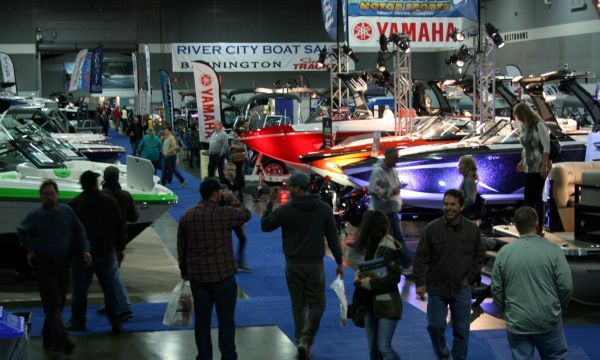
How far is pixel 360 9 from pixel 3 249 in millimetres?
12930

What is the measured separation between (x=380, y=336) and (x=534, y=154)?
5.07 metres

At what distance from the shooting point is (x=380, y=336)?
707cm

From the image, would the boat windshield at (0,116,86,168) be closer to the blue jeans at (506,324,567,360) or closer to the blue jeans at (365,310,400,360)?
the blue jeans at (365,310,400,360)

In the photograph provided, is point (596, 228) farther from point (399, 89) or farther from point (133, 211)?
point (399, 89)

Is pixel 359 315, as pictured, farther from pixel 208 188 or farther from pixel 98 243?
pixel 98 243

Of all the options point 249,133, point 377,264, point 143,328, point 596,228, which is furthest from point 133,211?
point 249,133

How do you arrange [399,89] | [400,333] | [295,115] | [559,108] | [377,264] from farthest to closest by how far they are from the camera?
1. [559,108]
2. [295,115]
3. [399,89]
4. [400,333]
5. [377,264]

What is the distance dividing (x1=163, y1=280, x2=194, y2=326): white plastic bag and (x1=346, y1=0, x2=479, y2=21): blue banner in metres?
15.5

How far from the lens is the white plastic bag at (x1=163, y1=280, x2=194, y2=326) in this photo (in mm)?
7816

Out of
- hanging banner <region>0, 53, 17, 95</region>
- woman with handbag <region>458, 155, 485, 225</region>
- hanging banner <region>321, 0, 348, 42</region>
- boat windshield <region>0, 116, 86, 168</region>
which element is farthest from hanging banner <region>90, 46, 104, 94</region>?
woman with handbag <region>458, 155, 485, 225</region>

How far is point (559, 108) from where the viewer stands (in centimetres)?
3672

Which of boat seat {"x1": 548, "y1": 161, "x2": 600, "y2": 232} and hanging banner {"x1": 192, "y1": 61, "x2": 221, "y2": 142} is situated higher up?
hanging banner {"x1": 192, "y1": 61, "x2": 221, "y2": 142}

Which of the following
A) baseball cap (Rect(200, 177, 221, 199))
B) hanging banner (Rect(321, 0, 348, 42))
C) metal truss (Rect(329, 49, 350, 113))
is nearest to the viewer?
baseball cap (Rect(200, 177, 221, 199))

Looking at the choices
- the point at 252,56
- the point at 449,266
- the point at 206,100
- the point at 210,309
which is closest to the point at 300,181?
the point at 210,309
